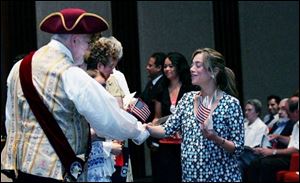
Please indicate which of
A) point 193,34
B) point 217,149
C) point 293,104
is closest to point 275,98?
point 193,34

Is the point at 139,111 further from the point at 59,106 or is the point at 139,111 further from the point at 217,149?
the point at 59,106

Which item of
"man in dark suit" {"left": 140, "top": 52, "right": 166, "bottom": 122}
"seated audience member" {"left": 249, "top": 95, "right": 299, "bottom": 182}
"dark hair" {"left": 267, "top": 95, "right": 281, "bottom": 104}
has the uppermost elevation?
"man in dark suit" {"left": 140, "top": 52, "right": 166, "bottom": 122}

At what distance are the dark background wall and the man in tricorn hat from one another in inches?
207

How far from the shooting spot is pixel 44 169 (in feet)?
12.3

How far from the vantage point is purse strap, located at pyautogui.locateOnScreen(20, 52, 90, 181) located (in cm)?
374

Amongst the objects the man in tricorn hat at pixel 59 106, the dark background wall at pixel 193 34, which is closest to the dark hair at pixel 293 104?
the dark background wall at pixel 193 34

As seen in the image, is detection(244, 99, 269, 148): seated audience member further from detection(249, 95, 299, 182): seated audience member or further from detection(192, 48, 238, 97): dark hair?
detection(192, 48, 238, 97): dark hair

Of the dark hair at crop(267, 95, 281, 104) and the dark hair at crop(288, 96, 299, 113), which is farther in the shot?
the dark hair at crop(267, 95, 281, 104)

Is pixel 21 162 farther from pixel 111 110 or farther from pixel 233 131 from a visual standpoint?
pixel 233 131

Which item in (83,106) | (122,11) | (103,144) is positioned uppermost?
(122,11)

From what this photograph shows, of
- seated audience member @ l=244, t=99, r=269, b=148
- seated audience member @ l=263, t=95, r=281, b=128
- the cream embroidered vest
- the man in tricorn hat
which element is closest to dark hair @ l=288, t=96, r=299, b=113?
seated audience member @ l=244, t=99, r=269, b=148

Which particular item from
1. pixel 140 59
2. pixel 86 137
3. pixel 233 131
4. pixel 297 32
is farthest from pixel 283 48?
pixel 86 137

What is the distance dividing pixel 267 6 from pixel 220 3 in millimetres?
1367

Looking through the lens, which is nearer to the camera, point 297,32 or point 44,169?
point 44,169
